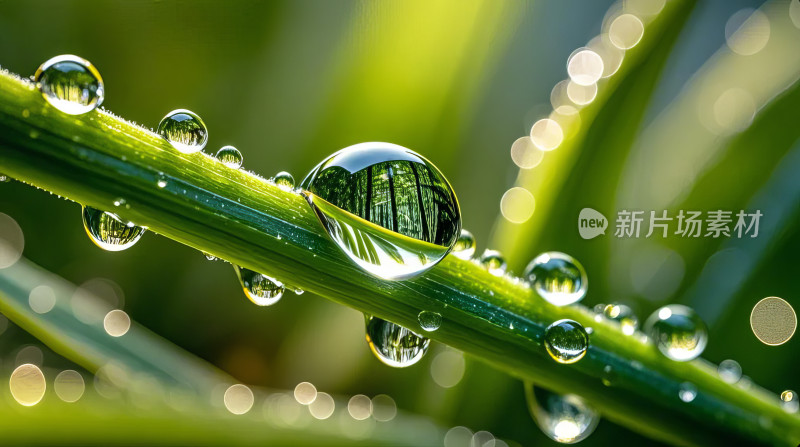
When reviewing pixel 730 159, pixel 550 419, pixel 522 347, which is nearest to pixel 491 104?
pixel 730 159

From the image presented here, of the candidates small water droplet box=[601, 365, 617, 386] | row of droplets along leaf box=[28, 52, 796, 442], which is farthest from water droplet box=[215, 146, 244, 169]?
small water droplet box=[601, 365, 617, 386]

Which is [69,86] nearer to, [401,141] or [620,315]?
[620,315]

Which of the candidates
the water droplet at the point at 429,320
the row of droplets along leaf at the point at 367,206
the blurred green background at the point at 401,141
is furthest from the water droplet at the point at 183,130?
the blurred green background at the point at 401,141

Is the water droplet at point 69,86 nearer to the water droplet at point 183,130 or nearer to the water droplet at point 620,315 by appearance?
the water droplet at point 183,130

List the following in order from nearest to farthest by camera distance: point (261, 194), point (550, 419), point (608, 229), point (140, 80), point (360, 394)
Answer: point (261, 194), point (550, 419), point (608, 229), point (360, 394), point (140, 80)

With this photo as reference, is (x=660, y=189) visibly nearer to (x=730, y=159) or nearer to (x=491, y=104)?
(x=730, y=159)
